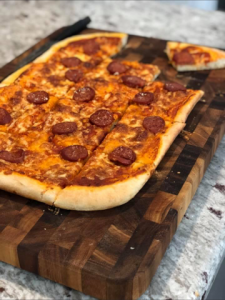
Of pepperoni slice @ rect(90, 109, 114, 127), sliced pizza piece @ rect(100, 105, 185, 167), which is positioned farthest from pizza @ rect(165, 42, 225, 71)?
pepperoni slice @ rect(90, 109, 114, 127)

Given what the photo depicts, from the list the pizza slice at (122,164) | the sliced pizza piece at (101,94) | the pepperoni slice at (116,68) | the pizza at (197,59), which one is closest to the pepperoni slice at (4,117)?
the sliced pizza piece at (101,94)

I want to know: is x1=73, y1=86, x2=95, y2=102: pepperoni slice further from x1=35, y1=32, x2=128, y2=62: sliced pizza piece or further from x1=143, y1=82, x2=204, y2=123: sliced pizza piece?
x1=35, y1=32, x2=128, y2=62: sliced pizza piece

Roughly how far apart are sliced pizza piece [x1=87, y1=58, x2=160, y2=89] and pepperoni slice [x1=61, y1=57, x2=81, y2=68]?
18 cm

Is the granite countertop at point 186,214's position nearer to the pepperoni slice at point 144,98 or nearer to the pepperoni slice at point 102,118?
the pepperoni slice at point 144,98

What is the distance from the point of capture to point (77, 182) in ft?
8.19

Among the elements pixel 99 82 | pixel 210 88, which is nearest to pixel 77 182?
pixel 99 82

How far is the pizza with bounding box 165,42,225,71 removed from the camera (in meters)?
3.82

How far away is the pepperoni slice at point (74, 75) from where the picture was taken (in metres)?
3.59

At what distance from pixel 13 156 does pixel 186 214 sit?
1.06 meters

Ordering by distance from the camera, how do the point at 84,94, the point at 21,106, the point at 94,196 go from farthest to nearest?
the point at 84,94, the point at 21,106, the point at 94,196

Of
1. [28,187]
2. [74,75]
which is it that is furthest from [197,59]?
[28,187]

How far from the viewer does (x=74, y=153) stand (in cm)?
270

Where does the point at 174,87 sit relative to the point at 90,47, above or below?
above

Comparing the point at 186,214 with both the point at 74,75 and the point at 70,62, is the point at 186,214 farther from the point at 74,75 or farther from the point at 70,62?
the point at 70,62
